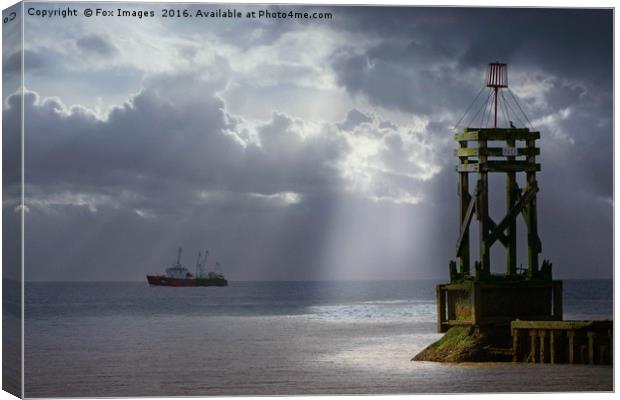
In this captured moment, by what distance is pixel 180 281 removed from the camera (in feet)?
112

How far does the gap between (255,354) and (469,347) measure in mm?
3408

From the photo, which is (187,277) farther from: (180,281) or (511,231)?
(511,231)

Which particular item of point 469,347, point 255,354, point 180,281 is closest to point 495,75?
point 469,347

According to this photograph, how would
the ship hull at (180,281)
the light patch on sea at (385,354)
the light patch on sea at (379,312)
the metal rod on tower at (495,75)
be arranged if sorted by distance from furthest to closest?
the light patch on sea at (379,312) → the ship hull at (180,281) → the metal rod on tower at (495,75) → the light patch on sea at (385,354)

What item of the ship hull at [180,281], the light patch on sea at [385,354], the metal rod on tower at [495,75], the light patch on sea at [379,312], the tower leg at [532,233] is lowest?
the light patch on sea at [385,354]

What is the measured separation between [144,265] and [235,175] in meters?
2.06

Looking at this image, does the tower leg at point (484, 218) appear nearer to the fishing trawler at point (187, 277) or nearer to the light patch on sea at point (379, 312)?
the light patch on sea at point (379, 312)

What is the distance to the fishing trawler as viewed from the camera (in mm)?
31438

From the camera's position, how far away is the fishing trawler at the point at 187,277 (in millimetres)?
31438

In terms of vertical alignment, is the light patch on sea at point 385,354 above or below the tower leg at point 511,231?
below

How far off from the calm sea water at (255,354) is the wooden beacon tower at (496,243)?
0.54m

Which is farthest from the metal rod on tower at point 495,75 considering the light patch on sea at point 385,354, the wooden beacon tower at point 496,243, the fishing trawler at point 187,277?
the fishing trawler at point 187,277

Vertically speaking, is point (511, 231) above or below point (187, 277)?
above

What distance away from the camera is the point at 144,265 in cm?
3111
